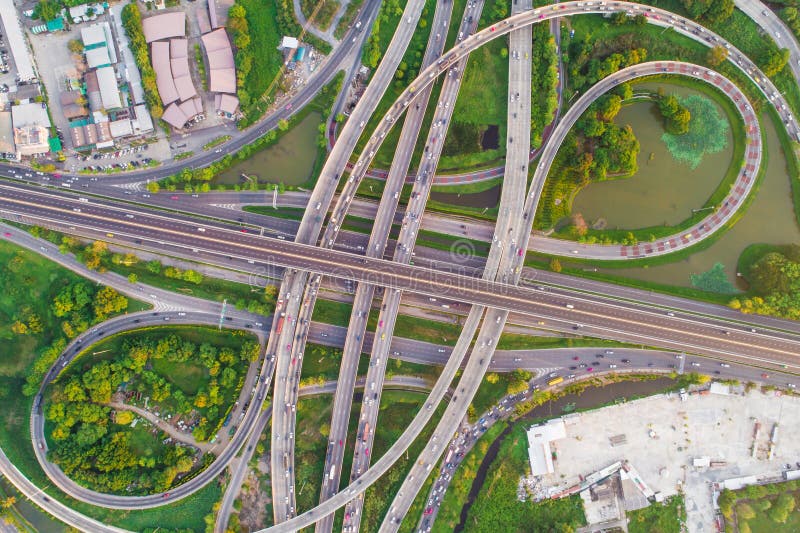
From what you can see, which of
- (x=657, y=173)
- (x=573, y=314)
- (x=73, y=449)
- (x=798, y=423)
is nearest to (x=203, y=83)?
(x=73, y=449)

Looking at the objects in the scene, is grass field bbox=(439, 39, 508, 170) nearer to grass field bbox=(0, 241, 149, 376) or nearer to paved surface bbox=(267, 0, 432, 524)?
paved surface bbox=(267, 0, 432, 524)

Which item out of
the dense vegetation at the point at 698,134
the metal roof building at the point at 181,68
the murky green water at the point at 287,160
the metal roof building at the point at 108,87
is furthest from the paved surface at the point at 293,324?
the dense vegetation at the point at 698,134

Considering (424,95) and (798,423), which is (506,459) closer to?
(798,423)

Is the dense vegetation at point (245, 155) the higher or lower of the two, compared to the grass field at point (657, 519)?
higher

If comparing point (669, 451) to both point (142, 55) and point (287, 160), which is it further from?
point (142, 55)

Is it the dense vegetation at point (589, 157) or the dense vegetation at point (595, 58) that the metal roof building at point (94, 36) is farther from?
the dense vegetation at point (589, 157)
